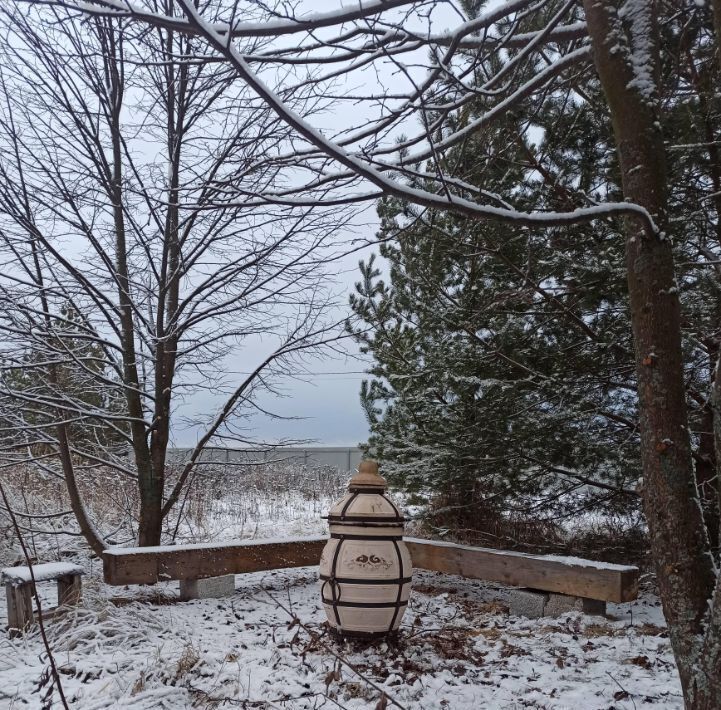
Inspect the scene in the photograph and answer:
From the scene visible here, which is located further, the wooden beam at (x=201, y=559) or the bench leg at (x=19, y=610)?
the wooden beam at (x=201, y=559)

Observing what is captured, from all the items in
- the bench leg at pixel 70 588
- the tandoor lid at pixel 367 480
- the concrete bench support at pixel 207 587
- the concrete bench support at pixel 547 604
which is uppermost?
the tandoor lid at pixel 367 480

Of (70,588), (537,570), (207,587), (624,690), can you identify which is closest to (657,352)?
(624,690)

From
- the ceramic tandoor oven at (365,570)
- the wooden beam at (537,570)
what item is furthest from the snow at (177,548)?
the ceramic tandoor oven at (365,570)

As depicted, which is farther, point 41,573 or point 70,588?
point 70,588

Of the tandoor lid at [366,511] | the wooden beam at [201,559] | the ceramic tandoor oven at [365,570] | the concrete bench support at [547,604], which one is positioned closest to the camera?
the ceramic tandoor oven at [365,570]

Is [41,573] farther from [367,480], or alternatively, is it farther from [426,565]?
[426,565]

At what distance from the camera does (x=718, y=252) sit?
569cm

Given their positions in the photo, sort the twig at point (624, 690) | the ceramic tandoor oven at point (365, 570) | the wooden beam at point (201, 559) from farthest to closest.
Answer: the wooden beam at point (201, 559)
the ceramic tandoor oven at point (365, 570)
the twig at point (624, 690)

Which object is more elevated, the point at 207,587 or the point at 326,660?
the point at 207,587

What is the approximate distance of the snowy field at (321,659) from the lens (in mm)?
3469

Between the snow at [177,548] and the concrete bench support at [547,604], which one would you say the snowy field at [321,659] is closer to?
the concrete bench support at [547,604]

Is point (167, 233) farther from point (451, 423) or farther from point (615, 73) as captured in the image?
point (615, 73)

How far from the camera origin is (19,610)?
15.1 ft

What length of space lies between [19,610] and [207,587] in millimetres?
1652
